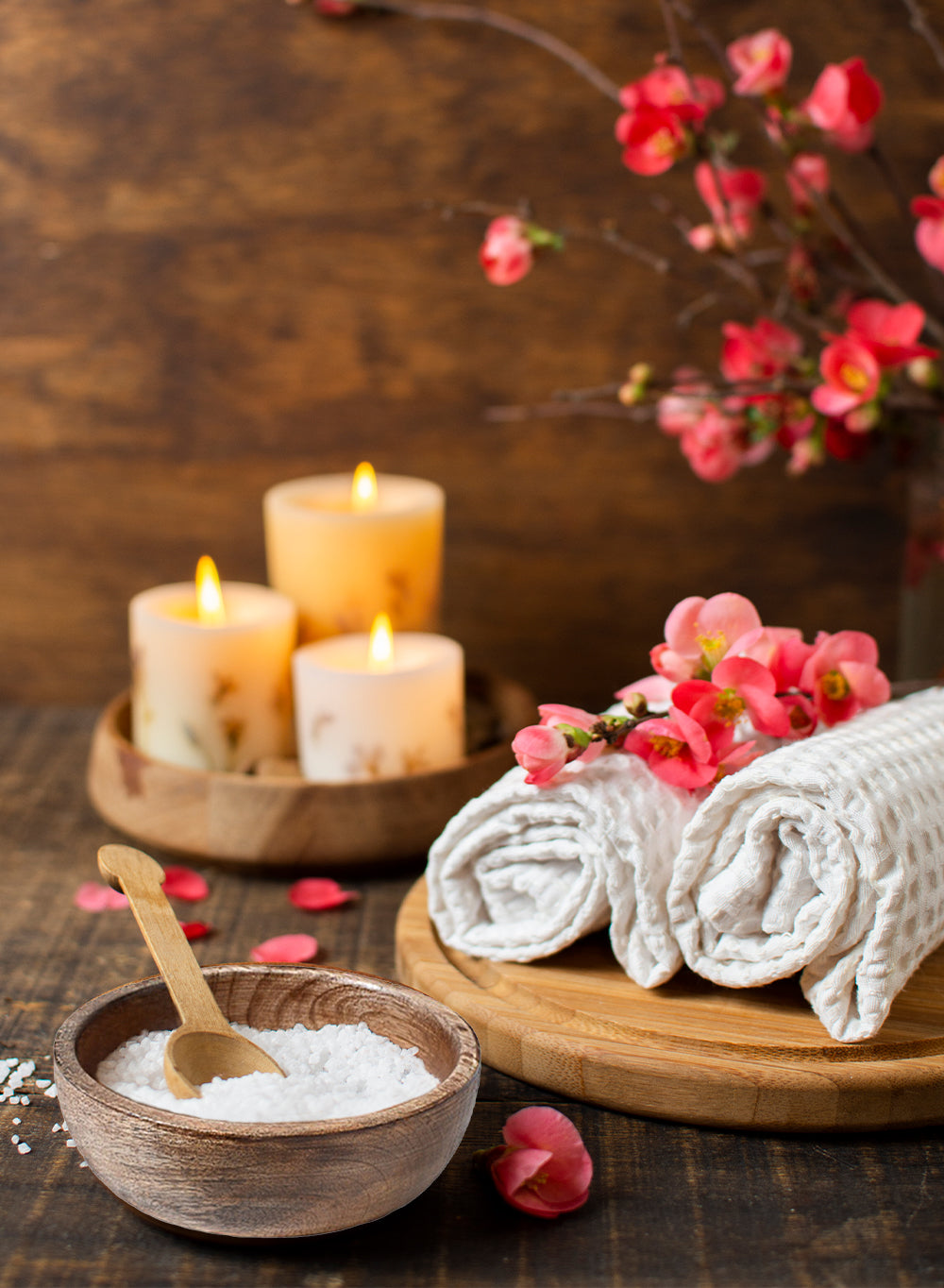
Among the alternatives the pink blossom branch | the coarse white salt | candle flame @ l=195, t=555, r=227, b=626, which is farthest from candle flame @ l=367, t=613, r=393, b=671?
the pink blossom branch

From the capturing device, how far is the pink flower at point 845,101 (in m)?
0.78

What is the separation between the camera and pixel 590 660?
44.3 inches

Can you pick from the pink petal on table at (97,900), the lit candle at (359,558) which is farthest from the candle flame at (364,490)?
the pink petal on table at (97,900)

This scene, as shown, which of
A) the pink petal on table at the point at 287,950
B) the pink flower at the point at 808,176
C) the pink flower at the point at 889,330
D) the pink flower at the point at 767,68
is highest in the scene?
the pink flower at the point at 767,68

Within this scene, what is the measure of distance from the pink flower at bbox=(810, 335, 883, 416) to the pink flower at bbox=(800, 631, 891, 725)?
6.9 inches

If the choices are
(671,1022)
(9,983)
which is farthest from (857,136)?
(9,983)

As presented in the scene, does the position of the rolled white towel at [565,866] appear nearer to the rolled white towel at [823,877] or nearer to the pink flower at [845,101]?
the rolled white towel at [823,877]

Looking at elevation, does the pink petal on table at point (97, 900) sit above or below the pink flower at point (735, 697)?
below

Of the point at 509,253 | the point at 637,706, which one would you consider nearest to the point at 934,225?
the point at 509,253

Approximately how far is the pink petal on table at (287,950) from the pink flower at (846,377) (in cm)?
42

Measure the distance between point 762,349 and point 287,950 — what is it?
48 cm

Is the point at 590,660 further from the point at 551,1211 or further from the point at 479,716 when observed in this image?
the point at 551,1211

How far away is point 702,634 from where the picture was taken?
2.16ft

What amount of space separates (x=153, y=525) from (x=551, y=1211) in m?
0.73
